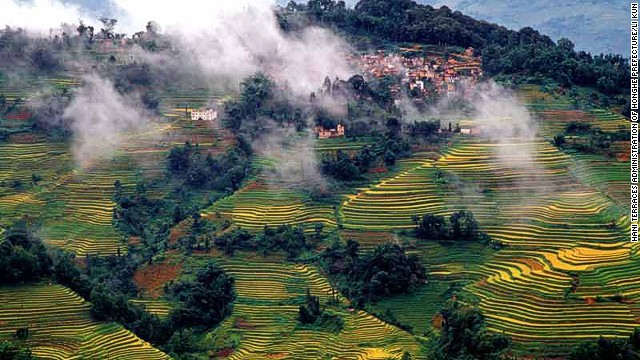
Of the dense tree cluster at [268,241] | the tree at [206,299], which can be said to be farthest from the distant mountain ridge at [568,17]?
the tree at [206,299]

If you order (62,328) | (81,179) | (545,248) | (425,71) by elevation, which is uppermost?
(425,71)

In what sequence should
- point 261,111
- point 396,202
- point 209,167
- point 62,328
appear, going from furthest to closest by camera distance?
point 261,111
point 209,167
point 396,202
point 62,328

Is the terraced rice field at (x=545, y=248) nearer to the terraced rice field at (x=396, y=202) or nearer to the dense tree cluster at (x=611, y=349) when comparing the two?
the terraced rice field at (x=396, y=202)

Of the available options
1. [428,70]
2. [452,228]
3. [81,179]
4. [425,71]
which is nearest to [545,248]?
[452,228]

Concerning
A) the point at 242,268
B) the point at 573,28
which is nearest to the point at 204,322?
the point at 242,268

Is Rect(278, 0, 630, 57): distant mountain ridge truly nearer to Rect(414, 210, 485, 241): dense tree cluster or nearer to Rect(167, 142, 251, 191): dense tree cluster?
Rect(167, 142, 251, 191): dense tree cluster

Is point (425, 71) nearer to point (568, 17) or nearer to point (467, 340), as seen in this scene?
point (467, 340)

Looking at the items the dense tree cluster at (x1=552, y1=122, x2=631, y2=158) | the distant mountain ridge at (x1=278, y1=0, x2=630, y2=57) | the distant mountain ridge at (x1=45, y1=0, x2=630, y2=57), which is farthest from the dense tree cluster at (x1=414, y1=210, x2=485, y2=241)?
the distant mountain ridge at (x1=278, y1=0, x2=630, y2=57)
